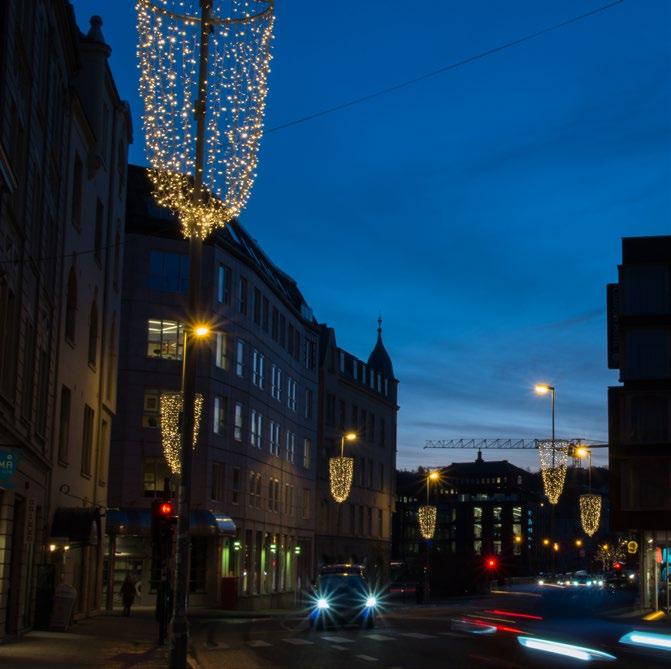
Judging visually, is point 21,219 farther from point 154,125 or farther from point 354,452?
point 354,452

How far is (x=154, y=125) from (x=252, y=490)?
43603 mm

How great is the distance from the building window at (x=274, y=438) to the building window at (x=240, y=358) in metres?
7.21

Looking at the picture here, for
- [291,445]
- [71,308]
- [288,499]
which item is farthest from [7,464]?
[291,445]

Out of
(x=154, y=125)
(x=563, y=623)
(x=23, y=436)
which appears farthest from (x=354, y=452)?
(x=563, y=623)

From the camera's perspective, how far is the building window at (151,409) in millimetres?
54062

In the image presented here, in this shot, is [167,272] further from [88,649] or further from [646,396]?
[88,649]

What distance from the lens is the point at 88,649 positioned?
25172 mm

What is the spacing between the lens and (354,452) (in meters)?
85.7

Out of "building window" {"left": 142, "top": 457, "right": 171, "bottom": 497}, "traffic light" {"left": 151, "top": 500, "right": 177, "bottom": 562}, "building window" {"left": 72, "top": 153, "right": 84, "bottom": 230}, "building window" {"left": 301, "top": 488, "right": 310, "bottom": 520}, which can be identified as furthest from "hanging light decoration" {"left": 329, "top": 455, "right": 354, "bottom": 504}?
"traffic light" {"left": 151, "top": 500, "right": 177, "bottom": 562}

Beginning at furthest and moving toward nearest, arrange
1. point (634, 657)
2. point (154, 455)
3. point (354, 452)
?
1. point (354, 452)
2. point (154, 455)
3. point (634, 657)

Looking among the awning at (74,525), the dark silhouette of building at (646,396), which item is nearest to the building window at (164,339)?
the dark silhouette of building at (646,396)

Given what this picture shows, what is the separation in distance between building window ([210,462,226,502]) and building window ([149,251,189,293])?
894 centimetres

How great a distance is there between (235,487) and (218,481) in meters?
2.30

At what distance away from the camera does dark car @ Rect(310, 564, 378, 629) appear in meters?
34.2
